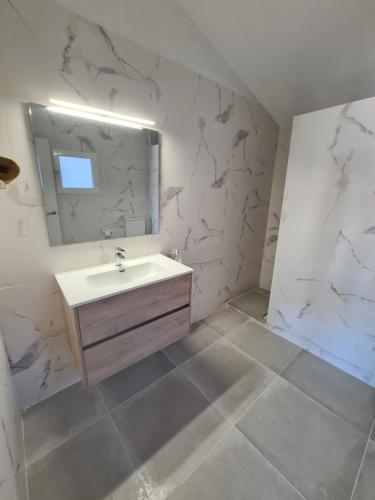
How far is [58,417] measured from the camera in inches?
55.2

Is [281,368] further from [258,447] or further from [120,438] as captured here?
[120,438]

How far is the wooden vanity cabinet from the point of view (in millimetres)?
1132

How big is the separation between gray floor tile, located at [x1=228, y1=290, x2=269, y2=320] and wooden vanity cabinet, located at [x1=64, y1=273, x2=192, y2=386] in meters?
1.26

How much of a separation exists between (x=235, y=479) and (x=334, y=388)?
102cm

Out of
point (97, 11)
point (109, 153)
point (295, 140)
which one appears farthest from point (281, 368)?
point (97, 11)

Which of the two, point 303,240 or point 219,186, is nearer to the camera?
point 303,240

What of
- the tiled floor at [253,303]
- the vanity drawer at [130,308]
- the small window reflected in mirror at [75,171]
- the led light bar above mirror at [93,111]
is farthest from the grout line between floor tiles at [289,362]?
the led light bar above mirror at [93,111]

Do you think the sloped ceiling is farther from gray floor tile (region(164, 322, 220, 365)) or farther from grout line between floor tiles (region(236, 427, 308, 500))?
grout line between floor tiles (region(236, 427, 308, 500))

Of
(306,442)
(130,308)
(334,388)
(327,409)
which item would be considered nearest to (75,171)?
(130,308)

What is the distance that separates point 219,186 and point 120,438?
2109mm

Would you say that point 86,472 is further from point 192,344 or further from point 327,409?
point 327,409

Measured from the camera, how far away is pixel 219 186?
2.15 m

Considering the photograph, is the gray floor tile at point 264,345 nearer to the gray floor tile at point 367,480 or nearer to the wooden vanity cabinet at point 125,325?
the gray floor tile at point 367,480

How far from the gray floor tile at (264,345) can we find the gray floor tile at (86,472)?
1.23 metres
